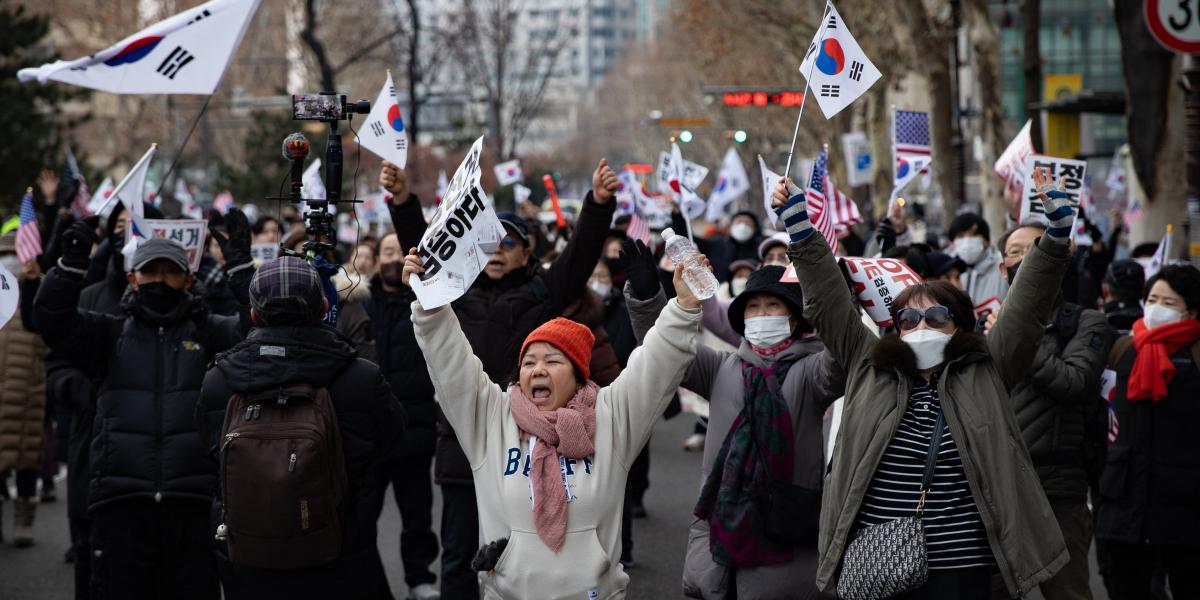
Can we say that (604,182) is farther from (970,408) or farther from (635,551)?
(635,551)

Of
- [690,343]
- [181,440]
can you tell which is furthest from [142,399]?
[690,343]

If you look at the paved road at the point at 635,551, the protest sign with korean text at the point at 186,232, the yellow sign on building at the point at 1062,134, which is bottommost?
the paved road at the point at 635,551

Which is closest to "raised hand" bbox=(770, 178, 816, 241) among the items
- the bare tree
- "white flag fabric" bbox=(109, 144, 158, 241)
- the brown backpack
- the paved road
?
the brown backpack

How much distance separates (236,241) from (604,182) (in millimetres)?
1766

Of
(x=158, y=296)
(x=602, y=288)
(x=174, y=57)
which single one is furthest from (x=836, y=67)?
(x=602, y=288)

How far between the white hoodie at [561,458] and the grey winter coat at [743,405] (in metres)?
0.51

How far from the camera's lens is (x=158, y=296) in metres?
6.09

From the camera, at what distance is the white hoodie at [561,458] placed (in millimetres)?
4691

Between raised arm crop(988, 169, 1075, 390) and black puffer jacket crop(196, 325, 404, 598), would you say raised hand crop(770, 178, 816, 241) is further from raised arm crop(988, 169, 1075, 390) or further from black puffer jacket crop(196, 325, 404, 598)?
black puffer jacket crop(196, 325, 404, 598)

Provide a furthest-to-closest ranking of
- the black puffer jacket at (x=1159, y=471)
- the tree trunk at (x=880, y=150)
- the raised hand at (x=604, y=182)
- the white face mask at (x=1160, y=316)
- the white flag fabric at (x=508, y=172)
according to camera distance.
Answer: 1. the tree trunk at (x=880, y=150)
2. the white flag fabric at (x=508, y=172)
3. the white face mask at (x=1160, y=316)
4. the black puffer jacket at (x=1159, y=471)
5. the raised hand at (x=604, y=182)

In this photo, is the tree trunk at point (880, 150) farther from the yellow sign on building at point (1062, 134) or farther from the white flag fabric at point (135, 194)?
the white flag fabric at point (135, 194)

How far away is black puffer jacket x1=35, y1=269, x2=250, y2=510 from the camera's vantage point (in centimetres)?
597

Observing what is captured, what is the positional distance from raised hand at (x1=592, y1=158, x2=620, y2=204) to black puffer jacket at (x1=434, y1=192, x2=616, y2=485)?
0.27m

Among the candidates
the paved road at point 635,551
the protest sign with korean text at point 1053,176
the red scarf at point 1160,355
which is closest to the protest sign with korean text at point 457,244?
the red scarf at point 1160,355
